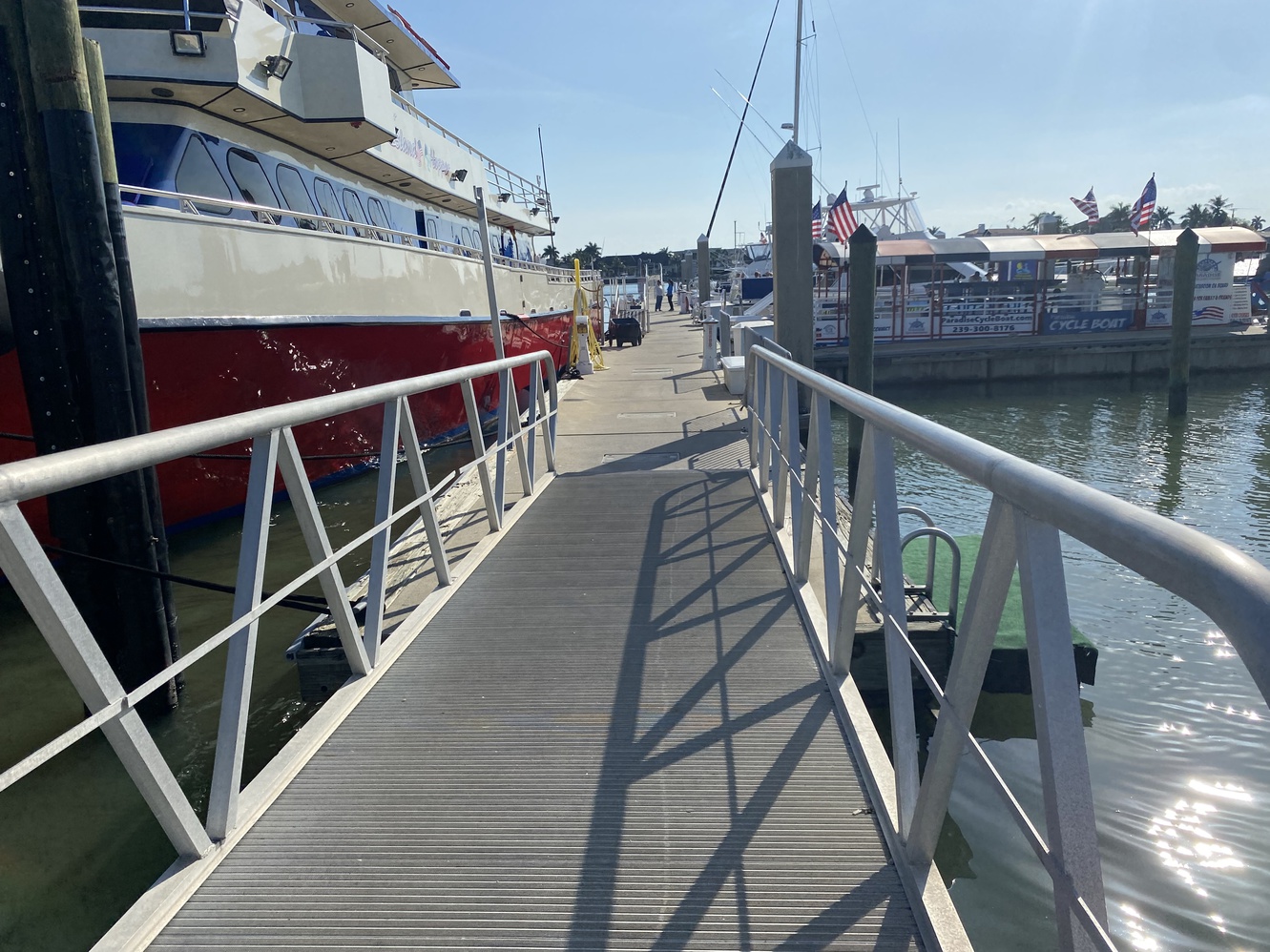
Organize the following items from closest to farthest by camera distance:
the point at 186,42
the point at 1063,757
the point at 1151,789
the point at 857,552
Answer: the point at 1063,757
the point at 857,552
the point at 1151,789
the point at 186,42

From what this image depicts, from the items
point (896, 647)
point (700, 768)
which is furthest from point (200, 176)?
point (896, 647)

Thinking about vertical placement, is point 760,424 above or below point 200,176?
below

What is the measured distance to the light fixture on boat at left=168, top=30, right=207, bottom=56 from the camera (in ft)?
27.2

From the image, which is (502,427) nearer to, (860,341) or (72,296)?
(72,296)

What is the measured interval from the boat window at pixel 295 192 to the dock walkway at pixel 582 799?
8117mm

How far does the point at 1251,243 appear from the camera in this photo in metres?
22.4

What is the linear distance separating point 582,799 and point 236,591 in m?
1.22

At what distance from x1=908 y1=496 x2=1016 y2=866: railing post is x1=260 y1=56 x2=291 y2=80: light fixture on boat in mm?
10125

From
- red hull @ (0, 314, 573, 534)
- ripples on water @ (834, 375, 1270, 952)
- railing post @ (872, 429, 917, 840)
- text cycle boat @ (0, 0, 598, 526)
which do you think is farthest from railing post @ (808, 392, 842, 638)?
text cycle boat @ (0, 0, 598, 526)

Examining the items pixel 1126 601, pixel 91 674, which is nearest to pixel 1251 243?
pixel 1126 601

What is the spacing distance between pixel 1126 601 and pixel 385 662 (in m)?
6.61

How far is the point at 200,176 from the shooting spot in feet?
29.8

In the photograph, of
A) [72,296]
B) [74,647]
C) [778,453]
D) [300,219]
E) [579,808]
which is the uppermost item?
[300,219]

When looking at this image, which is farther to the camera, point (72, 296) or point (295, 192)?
point (295, 192)
